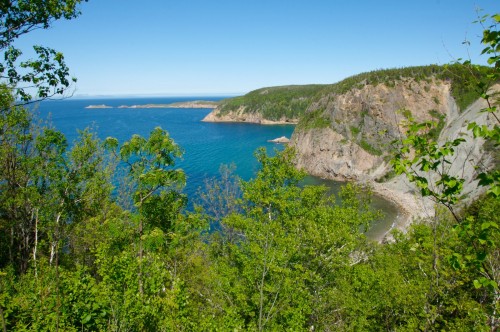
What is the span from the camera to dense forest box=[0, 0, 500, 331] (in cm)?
896

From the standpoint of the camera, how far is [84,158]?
20.4 meters

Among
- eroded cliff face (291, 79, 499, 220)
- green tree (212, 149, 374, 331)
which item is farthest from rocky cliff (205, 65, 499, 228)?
green tree (212, 149, 374, 331)

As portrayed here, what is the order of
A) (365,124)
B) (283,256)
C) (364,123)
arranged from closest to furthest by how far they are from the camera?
(283,256), (365,124), (364,123)

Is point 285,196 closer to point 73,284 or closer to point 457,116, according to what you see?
point 73,284

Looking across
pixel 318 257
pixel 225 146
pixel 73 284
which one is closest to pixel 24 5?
pixel 73 284

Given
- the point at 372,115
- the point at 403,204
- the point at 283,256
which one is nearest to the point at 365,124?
the point at 372,115

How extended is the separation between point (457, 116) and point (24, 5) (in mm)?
96265

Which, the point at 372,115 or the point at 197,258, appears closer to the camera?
the point at 197,258

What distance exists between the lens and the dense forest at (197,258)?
29.4ft

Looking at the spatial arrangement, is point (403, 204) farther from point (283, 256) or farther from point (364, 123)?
point (283, 256)

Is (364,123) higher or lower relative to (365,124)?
higher

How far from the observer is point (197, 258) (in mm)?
24250

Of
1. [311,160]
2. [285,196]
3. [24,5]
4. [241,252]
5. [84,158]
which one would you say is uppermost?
[24,5]

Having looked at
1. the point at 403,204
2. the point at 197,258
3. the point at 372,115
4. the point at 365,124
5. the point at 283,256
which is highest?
the point at 372,115
